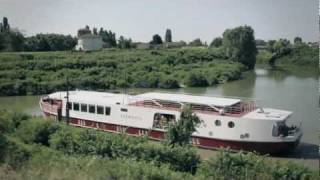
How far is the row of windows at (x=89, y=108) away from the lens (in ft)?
33.5

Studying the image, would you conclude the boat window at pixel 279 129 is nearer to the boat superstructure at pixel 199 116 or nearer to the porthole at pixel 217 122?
the boat superstructure at pixel 199 116

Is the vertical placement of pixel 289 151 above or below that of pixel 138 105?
below

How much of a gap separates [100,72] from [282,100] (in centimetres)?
860

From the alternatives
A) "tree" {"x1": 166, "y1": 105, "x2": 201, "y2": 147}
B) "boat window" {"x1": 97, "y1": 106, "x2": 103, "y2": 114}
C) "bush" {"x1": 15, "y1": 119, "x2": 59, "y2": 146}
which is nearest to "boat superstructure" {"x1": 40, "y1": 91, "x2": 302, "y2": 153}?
"boat window" {"x1": 97, "y1": 106, "x2": 103, "y2": 114}

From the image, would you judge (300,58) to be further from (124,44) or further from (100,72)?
(100,72)

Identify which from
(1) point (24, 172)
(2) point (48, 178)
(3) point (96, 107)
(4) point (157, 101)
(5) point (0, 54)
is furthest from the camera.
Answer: (5) point (0, 54)

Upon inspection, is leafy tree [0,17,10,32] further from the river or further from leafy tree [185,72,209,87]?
leafy tree [185,72,209,87]

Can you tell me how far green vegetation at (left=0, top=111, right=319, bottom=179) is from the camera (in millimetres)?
4617

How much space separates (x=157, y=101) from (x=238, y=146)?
2.00m

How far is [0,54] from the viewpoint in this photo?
17.3 m

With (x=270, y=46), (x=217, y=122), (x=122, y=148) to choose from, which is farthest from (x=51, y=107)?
(x=270, y=46)

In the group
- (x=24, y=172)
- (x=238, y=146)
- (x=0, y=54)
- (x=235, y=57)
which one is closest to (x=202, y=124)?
(x=238, y=146)

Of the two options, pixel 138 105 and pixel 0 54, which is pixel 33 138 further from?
pixel 0 54

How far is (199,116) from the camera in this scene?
8867 mm
